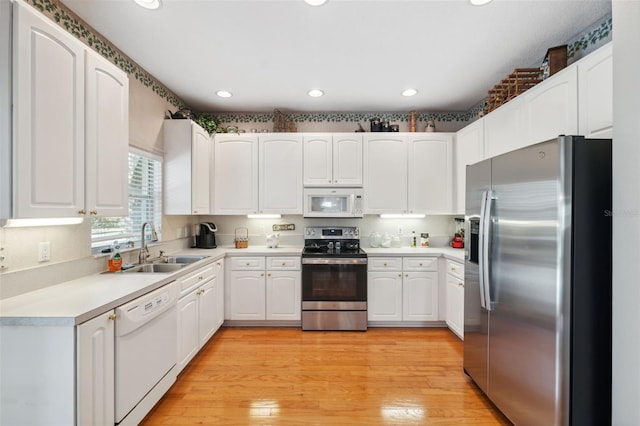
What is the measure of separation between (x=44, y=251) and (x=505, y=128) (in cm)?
345

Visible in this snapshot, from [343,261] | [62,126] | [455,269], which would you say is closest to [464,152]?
[455,269]

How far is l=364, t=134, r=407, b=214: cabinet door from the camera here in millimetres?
3504

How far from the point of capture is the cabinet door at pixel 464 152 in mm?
2840

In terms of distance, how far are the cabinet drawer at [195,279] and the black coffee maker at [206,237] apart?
26.9 inches

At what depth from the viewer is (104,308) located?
141 centimetres

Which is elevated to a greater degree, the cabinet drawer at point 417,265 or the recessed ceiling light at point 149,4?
the recessed ceiling light at point 149,4

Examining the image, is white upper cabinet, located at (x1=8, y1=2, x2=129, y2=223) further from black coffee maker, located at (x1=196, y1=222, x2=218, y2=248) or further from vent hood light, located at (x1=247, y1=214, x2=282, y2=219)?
vent hood light, located at (x1=247, y1=214, x2=282, y2=219)

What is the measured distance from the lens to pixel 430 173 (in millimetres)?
3490

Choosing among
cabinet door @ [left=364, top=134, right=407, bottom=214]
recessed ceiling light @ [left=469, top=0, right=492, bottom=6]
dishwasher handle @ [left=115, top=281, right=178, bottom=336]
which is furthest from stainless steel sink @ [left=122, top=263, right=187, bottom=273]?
recessed ceiling light @ [left=469, top=0, right=492, bottom=6]

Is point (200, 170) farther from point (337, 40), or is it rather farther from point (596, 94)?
point (596, 94)

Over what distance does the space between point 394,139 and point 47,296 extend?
3.41 metres

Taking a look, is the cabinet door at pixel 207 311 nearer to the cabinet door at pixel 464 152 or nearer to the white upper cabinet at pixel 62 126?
the white upper cabinet at pixel 62 126

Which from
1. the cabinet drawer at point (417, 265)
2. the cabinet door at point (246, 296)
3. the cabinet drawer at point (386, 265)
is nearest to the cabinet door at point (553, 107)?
the cabinet drawer at point (417, 265)

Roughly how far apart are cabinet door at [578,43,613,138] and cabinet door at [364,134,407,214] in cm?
192
